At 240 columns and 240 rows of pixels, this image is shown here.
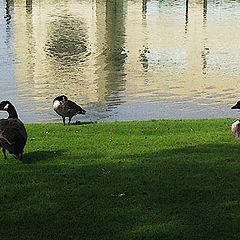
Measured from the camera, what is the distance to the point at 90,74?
111 feet

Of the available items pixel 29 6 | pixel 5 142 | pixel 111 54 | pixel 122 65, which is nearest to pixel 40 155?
pixel 5 142

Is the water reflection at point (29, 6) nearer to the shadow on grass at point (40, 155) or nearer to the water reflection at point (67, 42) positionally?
the water reflection at point (67, 42)

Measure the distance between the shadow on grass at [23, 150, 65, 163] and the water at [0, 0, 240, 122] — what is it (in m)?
9.62

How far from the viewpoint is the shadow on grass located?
36.4ft

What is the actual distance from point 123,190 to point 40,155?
331 cm

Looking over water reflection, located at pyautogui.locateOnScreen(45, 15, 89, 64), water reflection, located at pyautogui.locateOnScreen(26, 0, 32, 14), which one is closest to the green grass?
water reflection, located at pyautogui.locateOnScreen(45, 15, 89, 64)

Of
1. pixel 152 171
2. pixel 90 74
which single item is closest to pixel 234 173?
pixel 152 171

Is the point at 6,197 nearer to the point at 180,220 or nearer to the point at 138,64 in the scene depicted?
the point at 180,220

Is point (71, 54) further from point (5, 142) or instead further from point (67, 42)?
point (5, 142)

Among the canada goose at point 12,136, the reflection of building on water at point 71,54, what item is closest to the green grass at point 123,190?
the canada goose at point 12,136

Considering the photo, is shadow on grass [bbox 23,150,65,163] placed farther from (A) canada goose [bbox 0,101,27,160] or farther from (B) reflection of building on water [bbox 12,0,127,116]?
(B) reflection of building on water [bbox 12,0,127,116]

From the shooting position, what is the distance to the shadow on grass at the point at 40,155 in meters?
11.1

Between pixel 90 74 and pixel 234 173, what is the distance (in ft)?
80.9

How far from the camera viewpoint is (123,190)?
28.5ft
